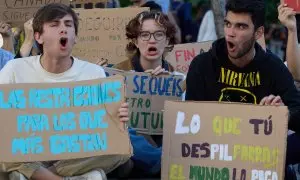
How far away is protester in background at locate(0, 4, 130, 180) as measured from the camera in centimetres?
639

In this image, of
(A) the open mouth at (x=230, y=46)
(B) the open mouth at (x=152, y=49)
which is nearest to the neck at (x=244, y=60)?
(A) the open mouth at (x=230, y=46)

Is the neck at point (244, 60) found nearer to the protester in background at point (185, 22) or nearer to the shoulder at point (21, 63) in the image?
the shoulder at point (21, 63)

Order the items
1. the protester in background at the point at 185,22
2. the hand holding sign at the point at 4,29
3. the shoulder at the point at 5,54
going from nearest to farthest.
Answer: the shoulder at the point at 5,54
the hand holding sign at the point at 4,29
the protester in background at the point at 185,22

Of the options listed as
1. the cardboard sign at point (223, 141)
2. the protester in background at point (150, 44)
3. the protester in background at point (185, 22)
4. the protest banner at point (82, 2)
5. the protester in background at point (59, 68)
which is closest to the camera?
the cardboard sign at point (223, 141)

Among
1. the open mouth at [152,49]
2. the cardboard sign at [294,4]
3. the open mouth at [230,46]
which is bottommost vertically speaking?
the open mouth at [152,49]

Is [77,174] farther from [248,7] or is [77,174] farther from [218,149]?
[248,7]

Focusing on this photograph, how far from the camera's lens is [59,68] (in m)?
6.55

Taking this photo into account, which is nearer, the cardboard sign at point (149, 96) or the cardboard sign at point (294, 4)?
the cardboard sign at point (294, 4)

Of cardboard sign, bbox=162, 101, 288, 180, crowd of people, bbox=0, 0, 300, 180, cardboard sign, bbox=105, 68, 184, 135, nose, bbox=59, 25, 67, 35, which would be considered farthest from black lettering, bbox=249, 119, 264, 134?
cardboard sign, bbox=105, 68, 184, 135

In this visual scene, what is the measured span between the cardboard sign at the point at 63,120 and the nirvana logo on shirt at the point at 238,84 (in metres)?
0.80

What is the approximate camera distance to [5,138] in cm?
623

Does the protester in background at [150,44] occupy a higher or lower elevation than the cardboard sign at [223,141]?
higher

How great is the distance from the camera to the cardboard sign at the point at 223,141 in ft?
20.5

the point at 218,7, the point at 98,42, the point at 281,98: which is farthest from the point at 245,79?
the point at 218,7
